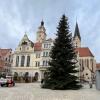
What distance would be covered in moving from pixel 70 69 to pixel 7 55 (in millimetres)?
47908

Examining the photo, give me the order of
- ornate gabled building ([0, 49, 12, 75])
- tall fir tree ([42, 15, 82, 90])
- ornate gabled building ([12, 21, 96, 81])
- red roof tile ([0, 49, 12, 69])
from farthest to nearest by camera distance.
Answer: ornate gabled building ([0, 49, 12, 75]) < red roof tile ([0, 49, 12, 69]) < ornate gabled building ([12, 21, 96, 81]) < tall fir tree ([42, 15, 82, 90])

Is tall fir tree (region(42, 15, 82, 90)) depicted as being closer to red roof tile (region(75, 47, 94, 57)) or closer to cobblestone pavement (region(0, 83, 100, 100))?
cobblestone pavement (region(0, 83, 100, 100))

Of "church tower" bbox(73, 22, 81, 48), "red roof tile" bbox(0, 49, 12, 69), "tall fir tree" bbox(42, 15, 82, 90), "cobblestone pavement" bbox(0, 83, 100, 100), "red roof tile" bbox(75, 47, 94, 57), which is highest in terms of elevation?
"church tower" bbox(73, 22, 81, 48)

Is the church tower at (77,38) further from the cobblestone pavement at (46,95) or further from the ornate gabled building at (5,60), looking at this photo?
the cobblestone pavement at (46,95)

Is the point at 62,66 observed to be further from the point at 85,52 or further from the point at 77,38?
the point at 77,38

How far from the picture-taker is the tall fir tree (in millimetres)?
25353

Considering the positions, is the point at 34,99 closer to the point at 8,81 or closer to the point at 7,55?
the point at 8,81

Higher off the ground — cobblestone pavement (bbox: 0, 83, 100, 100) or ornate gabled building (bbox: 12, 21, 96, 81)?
ornate gabled building (bbox: 12, 21, 96, 81)

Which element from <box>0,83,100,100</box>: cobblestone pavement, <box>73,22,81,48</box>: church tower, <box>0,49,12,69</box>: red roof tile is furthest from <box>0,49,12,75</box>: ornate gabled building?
<box>0,83,100,100</box>: cobblestone pavement

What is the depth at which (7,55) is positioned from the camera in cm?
7044

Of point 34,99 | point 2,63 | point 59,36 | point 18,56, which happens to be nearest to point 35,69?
point 18,56

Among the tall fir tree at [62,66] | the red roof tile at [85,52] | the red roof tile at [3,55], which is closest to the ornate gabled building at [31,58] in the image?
the red roof tile at [3,55]

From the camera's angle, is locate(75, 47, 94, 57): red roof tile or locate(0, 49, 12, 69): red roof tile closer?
locate(0, 49, 12, 69): red roof tile

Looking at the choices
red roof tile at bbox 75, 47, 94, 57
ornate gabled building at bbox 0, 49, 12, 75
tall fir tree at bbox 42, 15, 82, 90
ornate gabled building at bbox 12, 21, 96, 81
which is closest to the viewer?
tall fir tree at bbox 42, 15, 82, 90
